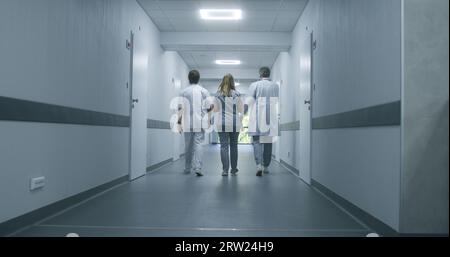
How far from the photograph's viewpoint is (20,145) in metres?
2.71

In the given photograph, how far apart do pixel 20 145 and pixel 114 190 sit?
1956 mm

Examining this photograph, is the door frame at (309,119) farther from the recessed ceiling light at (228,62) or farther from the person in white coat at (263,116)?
the recessed ceiling light at (228,62)

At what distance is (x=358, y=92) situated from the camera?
3.22 metres

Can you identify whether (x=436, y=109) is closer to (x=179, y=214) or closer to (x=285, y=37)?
(x=179, y=214)

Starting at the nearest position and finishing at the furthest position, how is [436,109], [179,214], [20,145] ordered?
1. [436,109]
2. [20,145]
3. [179,214]

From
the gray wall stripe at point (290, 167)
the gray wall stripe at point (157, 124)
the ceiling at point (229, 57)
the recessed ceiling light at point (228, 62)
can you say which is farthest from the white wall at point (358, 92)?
the recessed ceiling light at point (228, 62)

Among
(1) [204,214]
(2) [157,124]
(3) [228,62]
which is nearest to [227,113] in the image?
(2) [157,124]

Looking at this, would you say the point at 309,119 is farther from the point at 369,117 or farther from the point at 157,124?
the point at 157,124

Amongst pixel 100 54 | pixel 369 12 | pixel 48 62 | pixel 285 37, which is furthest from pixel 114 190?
pixel 285 37

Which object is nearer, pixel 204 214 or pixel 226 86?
pixel 204 214

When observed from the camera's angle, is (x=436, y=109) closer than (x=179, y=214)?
Yes

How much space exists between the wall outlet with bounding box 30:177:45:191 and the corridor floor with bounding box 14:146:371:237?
0.93 ft

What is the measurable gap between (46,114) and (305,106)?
3.73m

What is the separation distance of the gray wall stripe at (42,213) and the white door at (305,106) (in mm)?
2818
